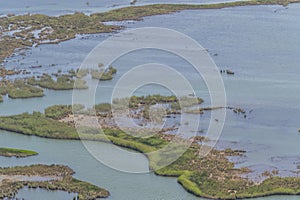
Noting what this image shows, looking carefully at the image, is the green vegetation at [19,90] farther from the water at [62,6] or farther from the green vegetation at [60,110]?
the water at [62,6]

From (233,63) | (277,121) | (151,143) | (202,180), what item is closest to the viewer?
(202,180)

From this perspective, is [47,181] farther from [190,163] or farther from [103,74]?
[103,74]

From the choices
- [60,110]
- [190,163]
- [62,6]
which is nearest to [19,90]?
[60,110]

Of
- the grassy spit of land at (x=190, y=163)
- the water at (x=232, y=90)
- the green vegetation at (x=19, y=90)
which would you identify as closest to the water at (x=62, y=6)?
the water at (x=232, y=90)

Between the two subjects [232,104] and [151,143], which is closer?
[151,143]

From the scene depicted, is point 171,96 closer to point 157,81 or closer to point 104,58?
point 157,81

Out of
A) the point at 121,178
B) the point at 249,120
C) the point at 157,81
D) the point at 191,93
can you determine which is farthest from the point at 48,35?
the point at 121,178

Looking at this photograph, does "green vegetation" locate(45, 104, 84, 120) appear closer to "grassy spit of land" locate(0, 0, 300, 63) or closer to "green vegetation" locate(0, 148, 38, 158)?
"green vegetation" locate(0, 148, 38, 158)

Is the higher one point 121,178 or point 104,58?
point 104,58
